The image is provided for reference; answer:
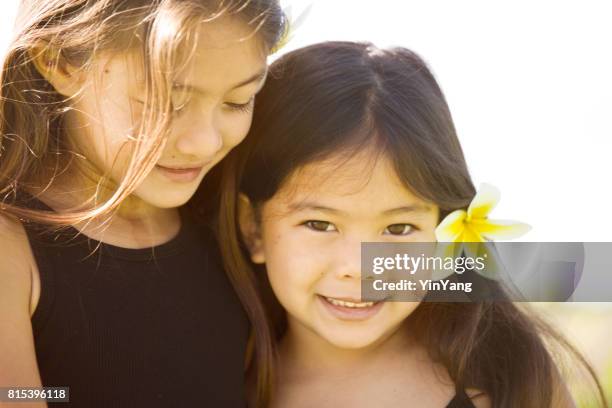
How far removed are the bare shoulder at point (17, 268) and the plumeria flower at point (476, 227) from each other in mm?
941

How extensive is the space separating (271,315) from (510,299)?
621 millimetres

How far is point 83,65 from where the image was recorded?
183 centimetres

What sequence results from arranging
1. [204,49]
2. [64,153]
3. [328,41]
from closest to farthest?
1. [204,49]
2. [64,153]
3. [328,41]

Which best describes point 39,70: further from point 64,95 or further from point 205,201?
point 205,201

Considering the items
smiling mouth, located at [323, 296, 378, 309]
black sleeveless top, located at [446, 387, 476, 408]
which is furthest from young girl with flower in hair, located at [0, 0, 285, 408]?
black sleeveless top, located at [446, 387, 476, 408]

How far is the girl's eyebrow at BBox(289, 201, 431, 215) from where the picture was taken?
208 centimetres

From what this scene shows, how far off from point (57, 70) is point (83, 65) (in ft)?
0.28

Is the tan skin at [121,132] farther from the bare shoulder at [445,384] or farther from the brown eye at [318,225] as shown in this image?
the bare shoulder at [445,384]

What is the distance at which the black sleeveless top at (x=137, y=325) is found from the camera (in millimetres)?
1850

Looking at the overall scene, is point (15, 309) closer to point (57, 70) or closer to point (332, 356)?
point (57, 70)

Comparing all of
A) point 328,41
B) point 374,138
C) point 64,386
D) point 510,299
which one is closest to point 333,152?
point 374,138

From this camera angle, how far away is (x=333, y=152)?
82.5 inches

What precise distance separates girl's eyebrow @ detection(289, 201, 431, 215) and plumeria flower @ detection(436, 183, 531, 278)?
0.07m

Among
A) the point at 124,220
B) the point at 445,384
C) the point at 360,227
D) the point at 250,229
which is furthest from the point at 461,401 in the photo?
the point at 124,220
